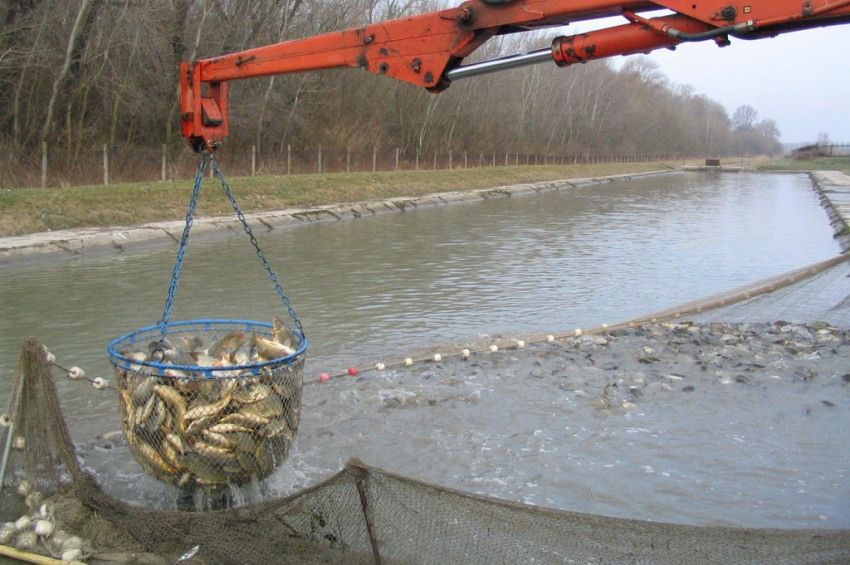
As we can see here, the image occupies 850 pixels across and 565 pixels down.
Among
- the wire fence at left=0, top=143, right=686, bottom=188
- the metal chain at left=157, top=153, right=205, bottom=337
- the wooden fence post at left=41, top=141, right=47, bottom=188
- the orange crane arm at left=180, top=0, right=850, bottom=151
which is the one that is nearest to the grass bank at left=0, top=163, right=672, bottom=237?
the wooden fence post at left=41, top=141, right=47, bottom=188

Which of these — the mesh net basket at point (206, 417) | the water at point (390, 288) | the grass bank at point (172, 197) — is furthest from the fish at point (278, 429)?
the grass bank at point (172, 197)

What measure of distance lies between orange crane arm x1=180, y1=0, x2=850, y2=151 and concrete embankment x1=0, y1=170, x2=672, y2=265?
11.0 m

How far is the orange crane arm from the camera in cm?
486

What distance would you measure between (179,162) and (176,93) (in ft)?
10.1

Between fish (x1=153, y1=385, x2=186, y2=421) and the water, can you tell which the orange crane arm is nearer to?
fish (x1=153, y1=385, x2=186, y2=421)

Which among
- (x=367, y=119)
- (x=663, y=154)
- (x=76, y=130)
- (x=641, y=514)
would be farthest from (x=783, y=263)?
(x=663, y=154)

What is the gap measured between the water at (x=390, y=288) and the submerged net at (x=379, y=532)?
3.76 feet

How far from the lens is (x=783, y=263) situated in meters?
18.5

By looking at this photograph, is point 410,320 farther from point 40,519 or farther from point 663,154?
point 663,154

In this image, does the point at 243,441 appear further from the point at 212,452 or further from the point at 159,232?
the point at 159,232

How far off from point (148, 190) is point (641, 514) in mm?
20795

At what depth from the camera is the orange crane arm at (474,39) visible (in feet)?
16.0

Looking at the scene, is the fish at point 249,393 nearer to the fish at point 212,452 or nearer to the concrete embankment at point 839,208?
the fish at point 212,452

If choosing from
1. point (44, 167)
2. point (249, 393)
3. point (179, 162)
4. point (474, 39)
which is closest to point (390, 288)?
point (474, 39)
